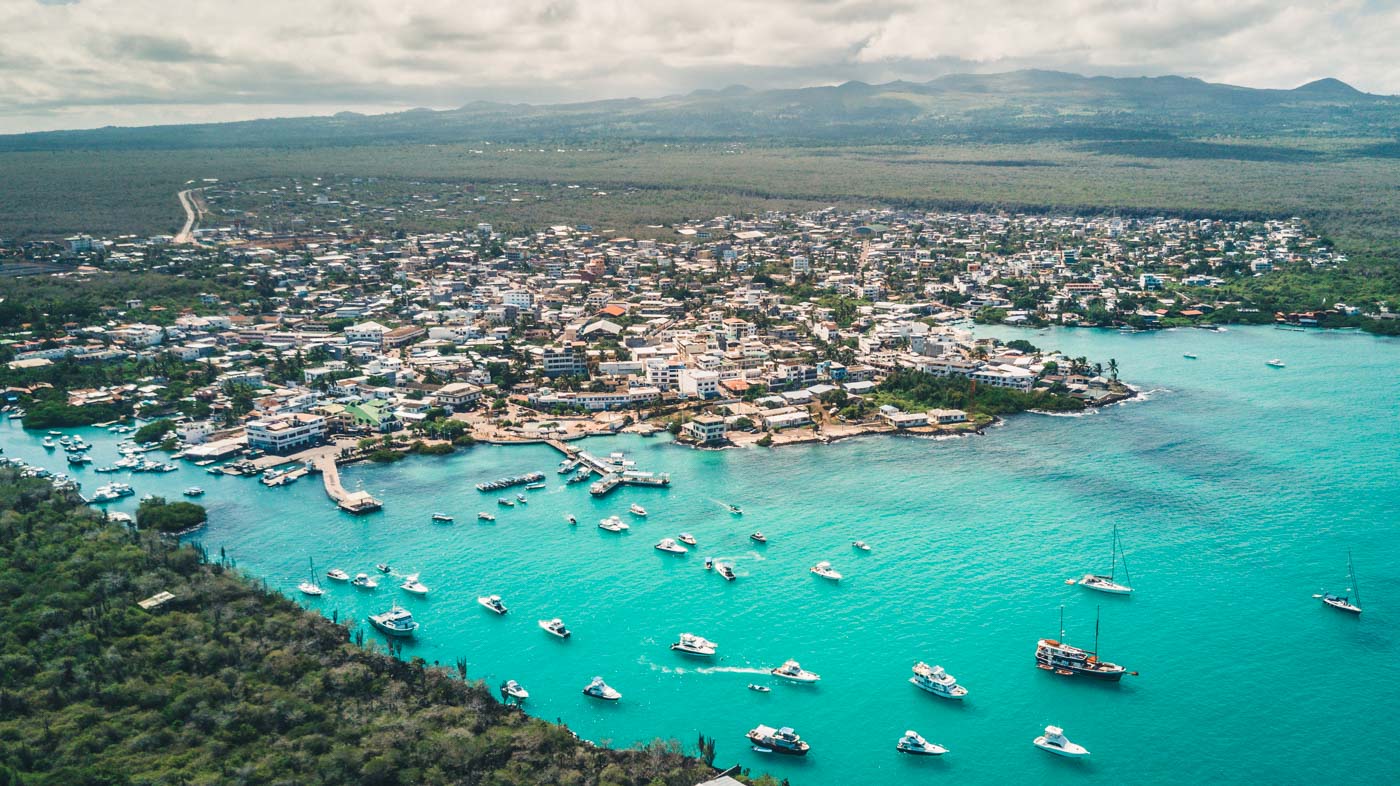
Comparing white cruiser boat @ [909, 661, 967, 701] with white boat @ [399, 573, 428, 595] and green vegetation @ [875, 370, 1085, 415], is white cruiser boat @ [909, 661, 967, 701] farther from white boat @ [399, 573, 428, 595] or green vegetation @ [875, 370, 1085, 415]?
green vegetation @ [875, 370, 1085, 415]

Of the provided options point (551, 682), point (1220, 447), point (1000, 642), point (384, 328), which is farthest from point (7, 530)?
point (1220, 447)

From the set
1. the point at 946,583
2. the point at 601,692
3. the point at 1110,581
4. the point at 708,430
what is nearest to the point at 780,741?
the point at 601,692

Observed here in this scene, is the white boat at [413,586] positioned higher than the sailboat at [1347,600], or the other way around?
the sailboat at [1347,600]

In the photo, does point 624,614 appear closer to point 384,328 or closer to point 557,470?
point 557,470

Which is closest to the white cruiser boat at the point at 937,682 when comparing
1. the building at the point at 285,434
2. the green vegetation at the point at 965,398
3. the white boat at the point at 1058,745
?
the white boat at the point at 1058,745

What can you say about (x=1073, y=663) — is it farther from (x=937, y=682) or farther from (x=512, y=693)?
(x=512, y=693)

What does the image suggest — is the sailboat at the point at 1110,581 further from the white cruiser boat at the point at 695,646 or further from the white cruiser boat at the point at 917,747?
the white cruiser boat at the point at 695,646
